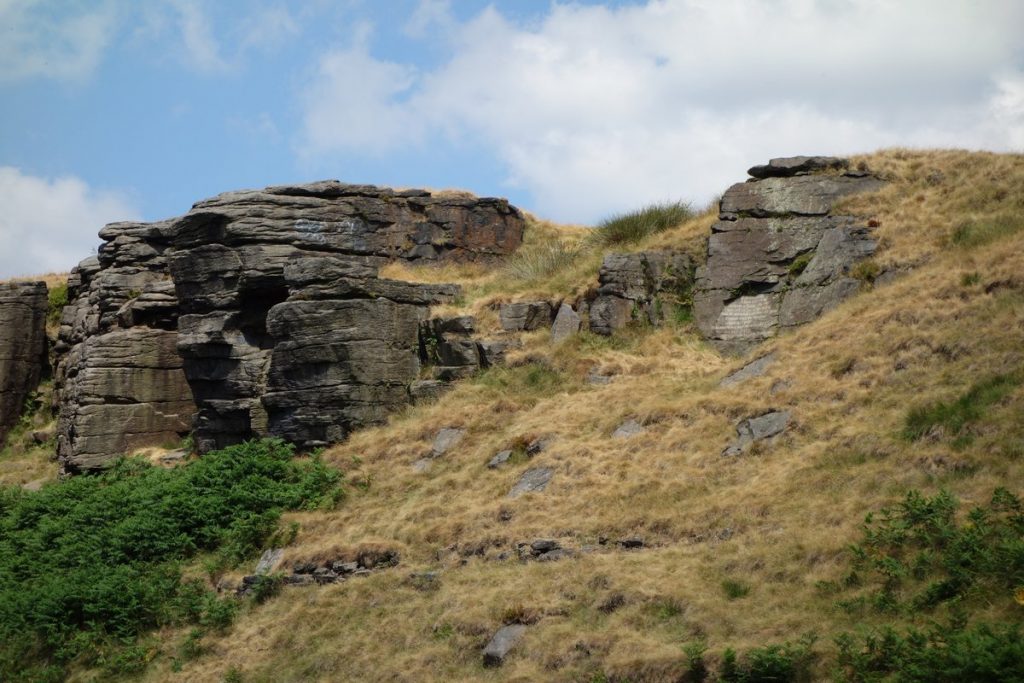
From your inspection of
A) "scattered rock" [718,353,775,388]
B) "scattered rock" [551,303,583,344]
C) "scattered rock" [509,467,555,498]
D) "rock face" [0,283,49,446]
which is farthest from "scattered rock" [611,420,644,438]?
"rock face" [0,283,49,446]

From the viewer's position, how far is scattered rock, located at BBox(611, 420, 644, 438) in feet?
61.5

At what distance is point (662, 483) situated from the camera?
654 inches

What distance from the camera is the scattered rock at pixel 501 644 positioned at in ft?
44.0

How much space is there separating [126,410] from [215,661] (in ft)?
39.5

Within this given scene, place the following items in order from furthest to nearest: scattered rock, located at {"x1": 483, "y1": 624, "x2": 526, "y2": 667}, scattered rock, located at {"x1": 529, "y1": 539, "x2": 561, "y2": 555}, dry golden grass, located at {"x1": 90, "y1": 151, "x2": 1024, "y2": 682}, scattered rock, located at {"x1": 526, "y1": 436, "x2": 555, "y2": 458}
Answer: scattered rock, located at {"x1": 526, "y1": 436, "x2": 555, "y2": 458} < scattered rock, located at {"x1": 529, "y1": 539, "x2": 561, "y2": 555} < scattered rock, located at {"x1": 483, "y1": 624, "x2": 526, "y2": 667} < dry golden grass, located at {"x1": 90, "y1": 151, "x2": 1024, "y2": 682}

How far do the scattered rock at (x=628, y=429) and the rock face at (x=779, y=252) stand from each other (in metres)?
3.84

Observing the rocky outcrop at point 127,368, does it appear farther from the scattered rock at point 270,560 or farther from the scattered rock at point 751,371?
the scattered rock at point 751,371

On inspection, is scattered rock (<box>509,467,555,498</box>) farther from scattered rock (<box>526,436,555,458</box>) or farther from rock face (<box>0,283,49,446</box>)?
rock face (<box>0,283,49,446</box>)

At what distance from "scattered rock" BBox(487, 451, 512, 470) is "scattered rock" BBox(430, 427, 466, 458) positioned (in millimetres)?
1535

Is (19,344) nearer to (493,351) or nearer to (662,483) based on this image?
(493,351)

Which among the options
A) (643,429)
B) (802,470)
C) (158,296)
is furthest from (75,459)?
(802,470)

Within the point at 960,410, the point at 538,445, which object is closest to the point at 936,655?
the point at 960,410

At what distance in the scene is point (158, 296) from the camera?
2847 cm

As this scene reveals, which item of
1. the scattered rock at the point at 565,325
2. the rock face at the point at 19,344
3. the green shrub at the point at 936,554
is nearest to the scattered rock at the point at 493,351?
the scattered rock at the point at 565,325
